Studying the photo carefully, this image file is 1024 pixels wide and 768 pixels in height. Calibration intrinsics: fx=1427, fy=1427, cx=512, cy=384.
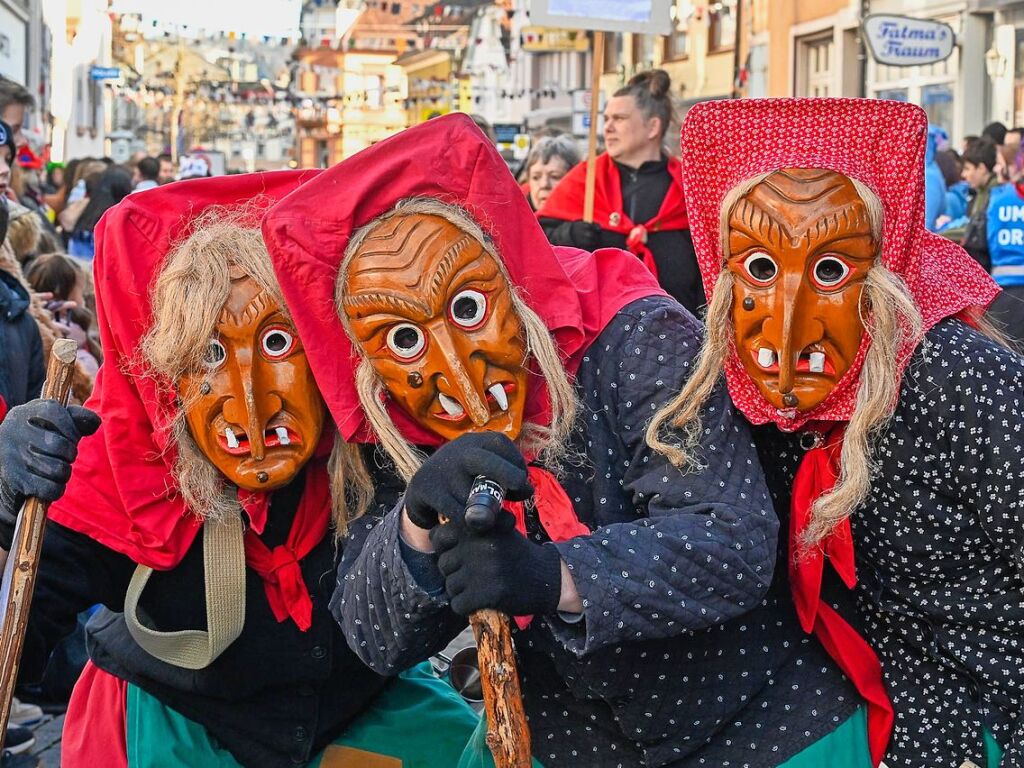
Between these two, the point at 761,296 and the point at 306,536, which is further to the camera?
the point at 306,536

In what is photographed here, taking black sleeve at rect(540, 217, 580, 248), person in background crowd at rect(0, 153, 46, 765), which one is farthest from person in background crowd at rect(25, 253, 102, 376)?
black sleeve at rect(540, 217, 580, 248)

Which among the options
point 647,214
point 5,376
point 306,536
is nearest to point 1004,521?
point 306,536

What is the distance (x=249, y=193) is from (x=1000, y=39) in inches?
567

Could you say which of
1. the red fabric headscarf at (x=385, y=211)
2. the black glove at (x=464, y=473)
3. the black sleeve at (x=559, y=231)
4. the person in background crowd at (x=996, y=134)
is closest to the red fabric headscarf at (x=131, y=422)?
the red fabric headscarf at (x=385, y=211)

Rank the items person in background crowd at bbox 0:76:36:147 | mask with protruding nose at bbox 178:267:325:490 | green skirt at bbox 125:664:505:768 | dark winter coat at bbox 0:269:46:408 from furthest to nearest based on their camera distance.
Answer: person in background crowd at bbox 0:76:36:147
dark winter coat at bbox 0:269:46:408
green skirt at bbox 125:664:505:768
mask with protruding nose at bbox 178:267:325:490

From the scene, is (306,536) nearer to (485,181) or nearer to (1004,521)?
(485,181)

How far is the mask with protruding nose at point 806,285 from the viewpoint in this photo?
2.29 m

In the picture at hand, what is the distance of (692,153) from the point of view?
248 cm

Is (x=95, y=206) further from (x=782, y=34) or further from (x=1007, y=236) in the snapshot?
(x=782, y=34)

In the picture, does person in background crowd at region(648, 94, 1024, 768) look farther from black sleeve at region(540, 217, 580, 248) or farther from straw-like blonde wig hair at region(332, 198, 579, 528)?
black sleeve at region(540, 217, 580, 248)

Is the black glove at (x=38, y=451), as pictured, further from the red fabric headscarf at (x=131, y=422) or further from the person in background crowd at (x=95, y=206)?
the person in background crowd at (x=95, y=206)

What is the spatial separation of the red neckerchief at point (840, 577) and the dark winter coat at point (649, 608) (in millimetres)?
49

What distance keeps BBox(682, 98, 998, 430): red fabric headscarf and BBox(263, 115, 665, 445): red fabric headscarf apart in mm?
261

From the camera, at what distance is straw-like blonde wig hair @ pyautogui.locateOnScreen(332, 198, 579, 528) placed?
7.61ft
